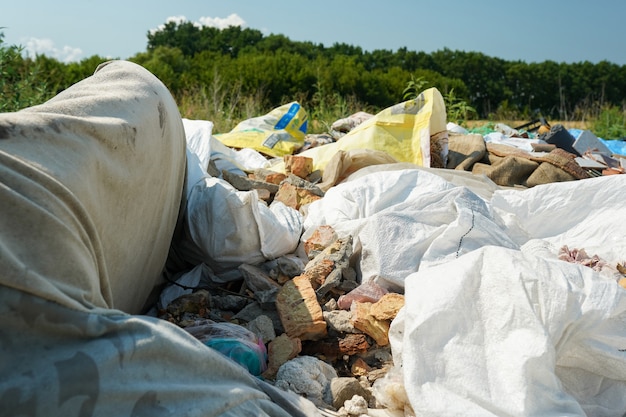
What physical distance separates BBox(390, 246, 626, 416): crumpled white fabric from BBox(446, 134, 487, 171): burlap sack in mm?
2481

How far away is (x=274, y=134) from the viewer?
533 cm

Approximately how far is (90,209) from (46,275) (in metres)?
A: 0.34

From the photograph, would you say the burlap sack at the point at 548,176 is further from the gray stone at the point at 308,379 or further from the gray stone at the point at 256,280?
the gray stone at the point at 308,379

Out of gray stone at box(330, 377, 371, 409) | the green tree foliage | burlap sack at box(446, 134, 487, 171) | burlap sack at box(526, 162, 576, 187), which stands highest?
the green tree foliage

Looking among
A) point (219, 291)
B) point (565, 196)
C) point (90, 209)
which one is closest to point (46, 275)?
point (90, 209)

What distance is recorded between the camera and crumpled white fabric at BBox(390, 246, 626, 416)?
169 cm

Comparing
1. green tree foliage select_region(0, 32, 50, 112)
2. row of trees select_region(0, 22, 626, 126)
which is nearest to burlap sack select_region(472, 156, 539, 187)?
green tree foliage select_region(0, 32, 50, 112)

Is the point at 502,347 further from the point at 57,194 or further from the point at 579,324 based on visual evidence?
the point at 57,194

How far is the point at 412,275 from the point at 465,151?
267 centimetres

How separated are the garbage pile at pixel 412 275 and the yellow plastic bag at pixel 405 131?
0.5 inches

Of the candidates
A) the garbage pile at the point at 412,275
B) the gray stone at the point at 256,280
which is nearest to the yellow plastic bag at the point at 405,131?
the garbage pile at the point at 412,275

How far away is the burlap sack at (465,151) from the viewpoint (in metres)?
4.43

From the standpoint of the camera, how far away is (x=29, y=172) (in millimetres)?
1378

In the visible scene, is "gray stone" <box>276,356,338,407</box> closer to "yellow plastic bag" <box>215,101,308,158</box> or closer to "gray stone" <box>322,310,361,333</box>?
"gray stone" <box>322,310,361,333</box>
